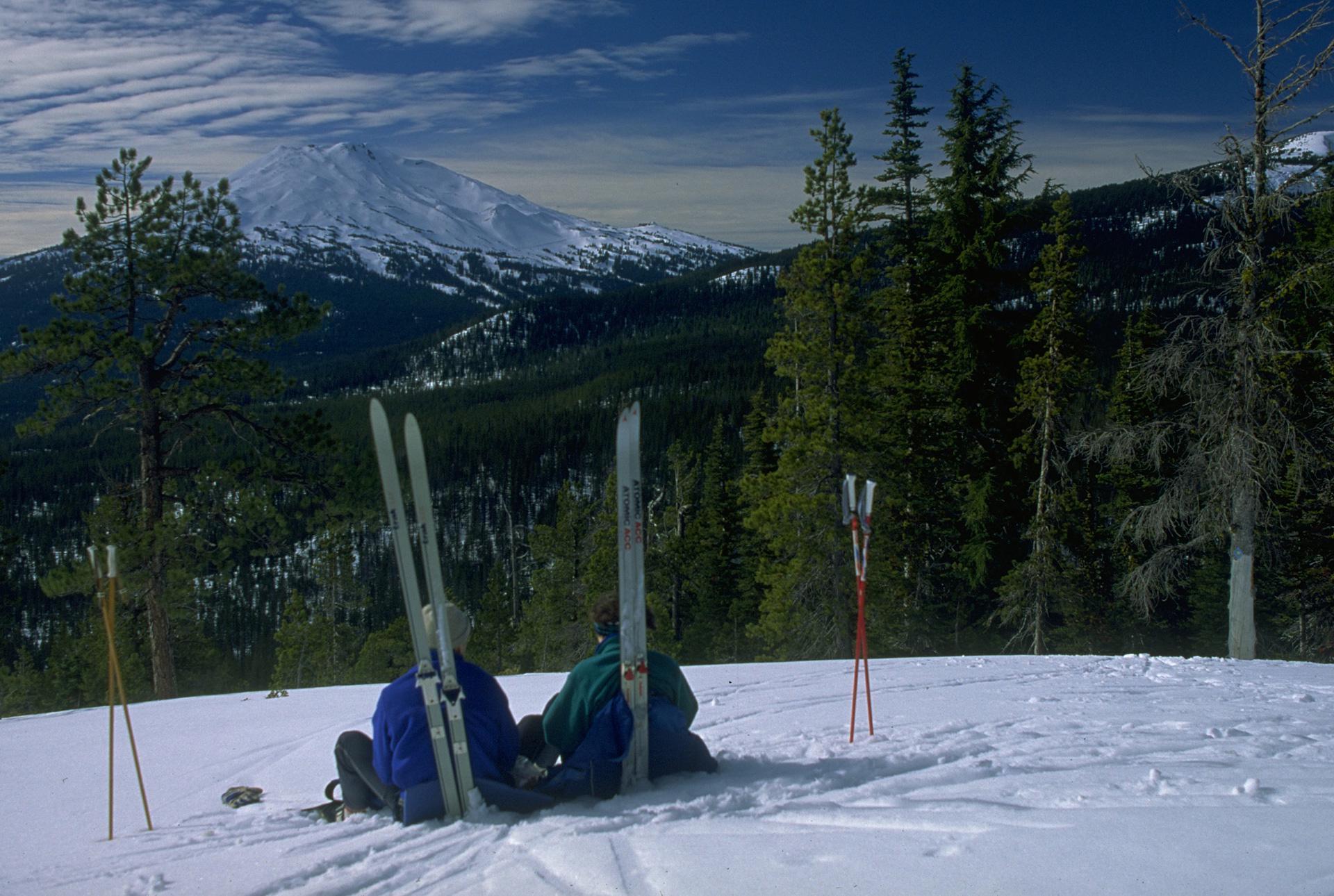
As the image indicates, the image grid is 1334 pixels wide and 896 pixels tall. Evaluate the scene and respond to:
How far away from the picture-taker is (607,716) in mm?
4727

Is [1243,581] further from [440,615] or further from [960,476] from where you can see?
[440,615]

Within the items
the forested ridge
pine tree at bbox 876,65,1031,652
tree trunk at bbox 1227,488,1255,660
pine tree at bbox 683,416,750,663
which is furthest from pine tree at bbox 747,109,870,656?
pine tree at bbox 683,416,750,663

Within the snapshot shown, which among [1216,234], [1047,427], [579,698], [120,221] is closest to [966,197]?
[1047,427]

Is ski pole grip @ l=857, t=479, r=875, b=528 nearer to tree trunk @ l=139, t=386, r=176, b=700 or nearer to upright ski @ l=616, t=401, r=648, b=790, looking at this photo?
upright ski @ l=616, t=401, r=648, b=790

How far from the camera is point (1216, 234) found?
479 inches

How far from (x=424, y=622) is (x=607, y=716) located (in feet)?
3.86

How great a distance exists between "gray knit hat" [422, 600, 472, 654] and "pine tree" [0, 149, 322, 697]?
9763mm

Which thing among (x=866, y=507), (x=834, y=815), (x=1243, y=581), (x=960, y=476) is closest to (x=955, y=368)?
(x=960, y=476)

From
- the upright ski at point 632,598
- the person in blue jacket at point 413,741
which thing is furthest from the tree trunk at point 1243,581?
the person in blue jacket at point 413,741

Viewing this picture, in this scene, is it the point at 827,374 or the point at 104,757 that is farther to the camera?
the point at 827,374

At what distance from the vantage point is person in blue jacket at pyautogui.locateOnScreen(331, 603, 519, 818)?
4.44m

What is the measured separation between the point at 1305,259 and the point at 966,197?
9.73 m

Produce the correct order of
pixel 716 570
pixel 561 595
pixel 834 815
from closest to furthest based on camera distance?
pixel 834 815 → pixel 561 595 → pixel 716 570

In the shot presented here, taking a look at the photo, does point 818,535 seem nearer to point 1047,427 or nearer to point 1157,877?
point 1047,427
